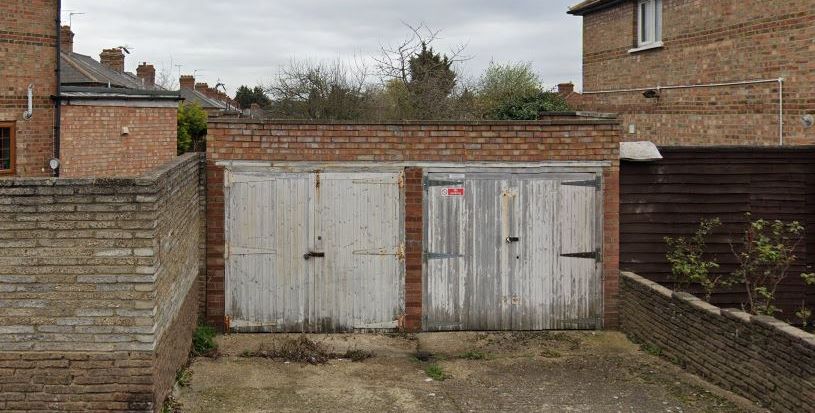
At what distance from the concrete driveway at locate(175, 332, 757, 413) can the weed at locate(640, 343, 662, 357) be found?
0.07 m

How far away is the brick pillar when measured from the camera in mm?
9359

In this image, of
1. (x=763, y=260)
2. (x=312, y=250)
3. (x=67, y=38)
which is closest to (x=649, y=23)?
(x=763, y=260)

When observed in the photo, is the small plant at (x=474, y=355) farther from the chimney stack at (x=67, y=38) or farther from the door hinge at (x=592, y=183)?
the chimney stack at (x=67, y=38)

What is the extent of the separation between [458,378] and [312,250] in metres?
2.51

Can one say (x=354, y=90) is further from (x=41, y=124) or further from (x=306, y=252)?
(x=306, y=252)

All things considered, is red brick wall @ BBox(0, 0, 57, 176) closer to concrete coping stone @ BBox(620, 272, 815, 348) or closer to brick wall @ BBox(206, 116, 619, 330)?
brick wall @ BBox(206, 116, 619, 330)

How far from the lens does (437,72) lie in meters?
27.1

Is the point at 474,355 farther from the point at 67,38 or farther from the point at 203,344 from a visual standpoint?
the point at 67,38

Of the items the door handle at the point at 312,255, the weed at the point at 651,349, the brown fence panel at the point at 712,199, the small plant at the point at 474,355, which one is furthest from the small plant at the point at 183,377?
the brown fence panel at the point at 712,199

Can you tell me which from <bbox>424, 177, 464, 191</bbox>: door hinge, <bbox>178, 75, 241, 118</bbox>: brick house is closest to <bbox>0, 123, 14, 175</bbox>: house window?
<bbox>424, 177, 464, 191</bbox>: door hinge

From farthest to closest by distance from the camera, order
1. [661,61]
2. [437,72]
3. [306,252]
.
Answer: [437,72] < [661,61] < [306,252]

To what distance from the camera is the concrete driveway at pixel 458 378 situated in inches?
277

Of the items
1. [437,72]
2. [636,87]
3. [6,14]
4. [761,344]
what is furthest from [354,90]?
[761,344]

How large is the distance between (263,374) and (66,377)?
224 cm
